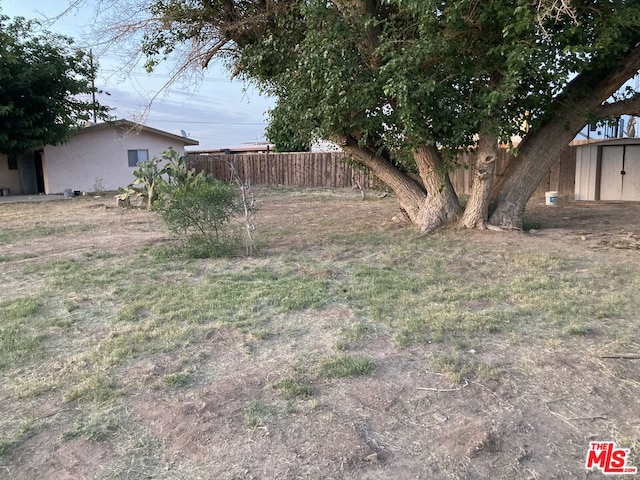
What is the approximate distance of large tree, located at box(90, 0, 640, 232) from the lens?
21.1ft

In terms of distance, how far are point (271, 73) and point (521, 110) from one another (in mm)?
4554

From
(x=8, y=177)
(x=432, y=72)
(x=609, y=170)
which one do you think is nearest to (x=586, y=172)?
(x=609, y=170)

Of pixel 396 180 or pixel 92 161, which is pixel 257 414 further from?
pixel 92 161

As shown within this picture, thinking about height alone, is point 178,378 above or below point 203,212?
below

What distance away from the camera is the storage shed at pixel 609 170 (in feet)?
44.5

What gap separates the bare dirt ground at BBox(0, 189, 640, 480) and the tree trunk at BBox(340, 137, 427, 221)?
5820mm

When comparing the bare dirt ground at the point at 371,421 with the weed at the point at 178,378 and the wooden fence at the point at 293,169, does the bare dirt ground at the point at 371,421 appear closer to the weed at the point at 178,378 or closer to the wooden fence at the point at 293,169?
the weed at the point at 178,378

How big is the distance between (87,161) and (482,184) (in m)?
19.4

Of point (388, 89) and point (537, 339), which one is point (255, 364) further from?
point (388, 89)

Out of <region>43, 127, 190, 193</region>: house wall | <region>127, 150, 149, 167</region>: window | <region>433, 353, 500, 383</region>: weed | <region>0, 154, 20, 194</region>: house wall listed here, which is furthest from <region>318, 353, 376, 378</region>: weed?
<region>0, 154, 20, 194</region>: house wall

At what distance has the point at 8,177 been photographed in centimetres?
2281

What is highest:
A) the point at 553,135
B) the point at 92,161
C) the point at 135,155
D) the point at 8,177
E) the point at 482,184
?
the point at 135,155

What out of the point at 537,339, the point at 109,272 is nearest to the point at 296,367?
the point at 537,339

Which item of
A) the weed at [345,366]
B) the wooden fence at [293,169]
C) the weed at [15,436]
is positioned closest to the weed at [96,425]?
the weed at [15,436]
